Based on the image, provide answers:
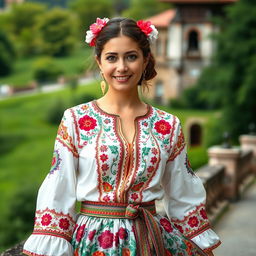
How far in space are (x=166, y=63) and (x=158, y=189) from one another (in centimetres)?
4599

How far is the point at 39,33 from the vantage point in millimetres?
75250

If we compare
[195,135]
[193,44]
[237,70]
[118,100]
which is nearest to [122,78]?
[118,100]

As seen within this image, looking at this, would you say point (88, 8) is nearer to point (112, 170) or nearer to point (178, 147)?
point (178, 147)

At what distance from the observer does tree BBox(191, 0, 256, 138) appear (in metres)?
19.2

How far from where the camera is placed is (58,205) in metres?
2.99

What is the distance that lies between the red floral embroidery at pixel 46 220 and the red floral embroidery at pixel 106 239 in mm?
227

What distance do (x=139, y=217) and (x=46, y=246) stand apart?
16.6 inches

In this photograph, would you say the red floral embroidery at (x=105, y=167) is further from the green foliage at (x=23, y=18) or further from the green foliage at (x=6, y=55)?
the green foliage at (x=23, y=18)

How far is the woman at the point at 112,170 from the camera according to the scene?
298 cm

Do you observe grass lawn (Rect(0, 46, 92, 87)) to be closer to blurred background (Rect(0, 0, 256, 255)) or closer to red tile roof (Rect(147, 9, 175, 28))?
blurred background (Rect(0, 0, 256, 255))

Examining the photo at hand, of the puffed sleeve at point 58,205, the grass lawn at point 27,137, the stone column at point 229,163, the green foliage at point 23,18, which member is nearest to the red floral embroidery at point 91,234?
the puffed sleeve at point 58,205

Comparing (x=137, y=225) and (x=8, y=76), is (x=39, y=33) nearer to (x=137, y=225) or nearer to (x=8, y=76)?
(x=8, y=76)

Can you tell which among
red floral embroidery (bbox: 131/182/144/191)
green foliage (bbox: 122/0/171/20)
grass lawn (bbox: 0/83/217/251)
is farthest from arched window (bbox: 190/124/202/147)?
red floral embroidery (bbox: 131/182/144/191)

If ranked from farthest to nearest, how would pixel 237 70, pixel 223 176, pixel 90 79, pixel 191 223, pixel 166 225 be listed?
pixel 90 79, pixel 237 70, pixel 223 176, pixel 191 223, pixel 166 225
